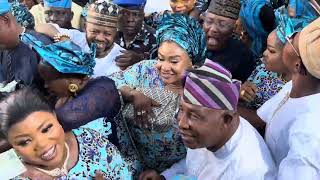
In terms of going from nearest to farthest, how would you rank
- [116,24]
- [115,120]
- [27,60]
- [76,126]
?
[76,126] < [115,120] < [27,60] < [116,24]

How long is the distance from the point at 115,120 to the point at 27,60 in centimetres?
71

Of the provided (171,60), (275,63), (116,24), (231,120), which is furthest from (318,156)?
(116,24)

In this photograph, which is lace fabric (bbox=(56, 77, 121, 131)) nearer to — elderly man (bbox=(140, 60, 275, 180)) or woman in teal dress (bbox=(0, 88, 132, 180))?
woman in teal dress (bbox=(0, 88, 132, 180))

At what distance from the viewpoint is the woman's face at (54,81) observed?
2654 mm

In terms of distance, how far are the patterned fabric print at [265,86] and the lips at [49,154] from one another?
1.52 meters

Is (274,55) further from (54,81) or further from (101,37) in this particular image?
(101,37)

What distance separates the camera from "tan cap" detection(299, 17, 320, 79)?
2.09 meters

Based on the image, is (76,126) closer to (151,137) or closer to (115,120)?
(115,120)

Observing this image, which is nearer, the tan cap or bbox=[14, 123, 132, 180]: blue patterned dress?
the tan cap

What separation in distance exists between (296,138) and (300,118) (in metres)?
0.11

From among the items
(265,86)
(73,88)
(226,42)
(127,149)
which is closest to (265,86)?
(265,86)

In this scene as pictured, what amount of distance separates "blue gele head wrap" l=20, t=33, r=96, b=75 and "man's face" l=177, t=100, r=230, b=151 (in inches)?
28.4

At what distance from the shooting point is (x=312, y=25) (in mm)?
2164

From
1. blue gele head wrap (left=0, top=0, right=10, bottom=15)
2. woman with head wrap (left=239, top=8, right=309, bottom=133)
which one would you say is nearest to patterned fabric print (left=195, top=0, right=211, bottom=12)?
woman with head wrap (left=239, top=8, right=309, bottom=133)
